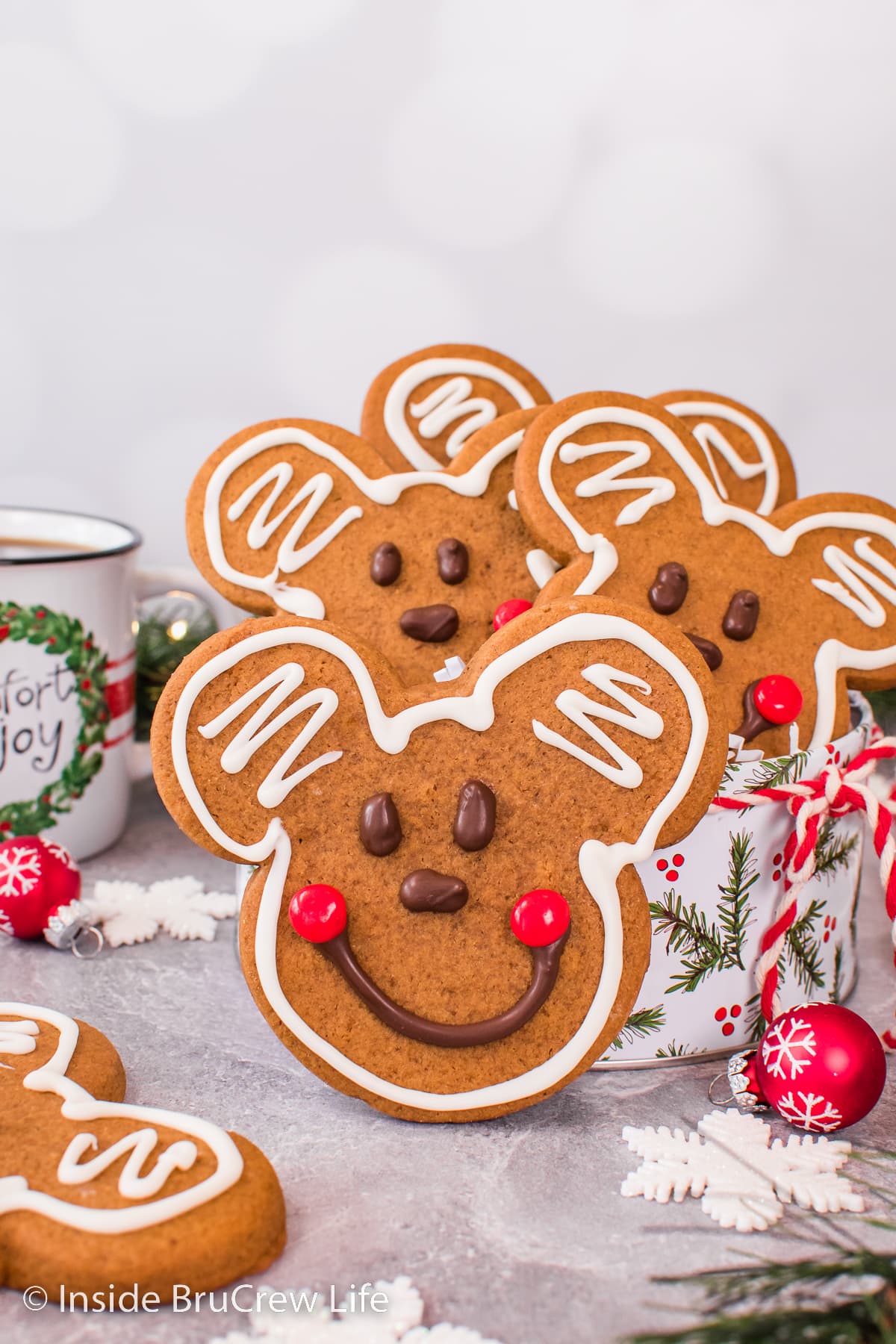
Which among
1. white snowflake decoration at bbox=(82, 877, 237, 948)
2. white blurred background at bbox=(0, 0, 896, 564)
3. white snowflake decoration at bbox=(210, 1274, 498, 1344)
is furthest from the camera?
white blurred background at bbox=(0, 0, 896, 564)

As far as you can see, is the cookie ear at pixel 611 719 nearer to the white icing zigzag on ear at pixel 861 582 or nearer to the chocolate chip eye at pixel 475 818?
the chocolate chip eye at pixel 475 818

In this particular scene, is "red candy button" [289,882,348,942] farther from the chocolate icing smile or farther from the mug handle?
the mug handle

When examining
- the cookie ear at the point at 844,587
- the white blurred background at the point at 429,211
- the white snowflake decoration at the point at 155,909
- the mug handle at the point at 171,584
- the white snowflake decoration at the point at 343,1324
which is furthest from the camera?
the white blurred background at the point at 429,211

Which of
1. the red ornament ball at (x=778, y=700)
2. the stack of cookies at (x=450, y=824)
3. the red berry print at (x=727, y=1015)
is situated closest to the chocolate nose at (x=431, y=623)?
the stack of cookies at (x=450, y=824)

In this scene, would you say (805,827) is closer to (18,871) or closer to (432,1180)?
(432,1180)

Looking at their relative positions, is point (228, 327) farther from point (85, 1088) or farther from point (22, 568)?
point (85, 1088)

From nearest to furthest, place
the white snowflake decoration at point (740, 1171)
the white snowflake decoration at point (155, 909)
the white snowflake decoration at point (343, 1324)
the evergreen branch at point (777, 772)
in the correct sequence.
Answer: the white snowflake decoration at point (343, 1324) → the white snowflake decoration at point (740, 1171) → the evergreen branch at point (777, 772) → the white snowflake decoration at point (155, 909)

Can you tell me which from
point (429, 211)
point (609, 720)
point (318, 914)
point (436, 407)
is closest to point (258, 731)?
point (318, 914)

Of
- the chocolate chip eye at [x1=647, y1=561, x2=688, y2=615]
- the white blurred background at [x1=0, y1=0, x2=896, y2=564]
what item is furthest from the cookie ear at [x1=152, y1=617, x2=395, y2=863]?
the white blurred background at [x1=0, y1=0, x2=896, y2=564]
